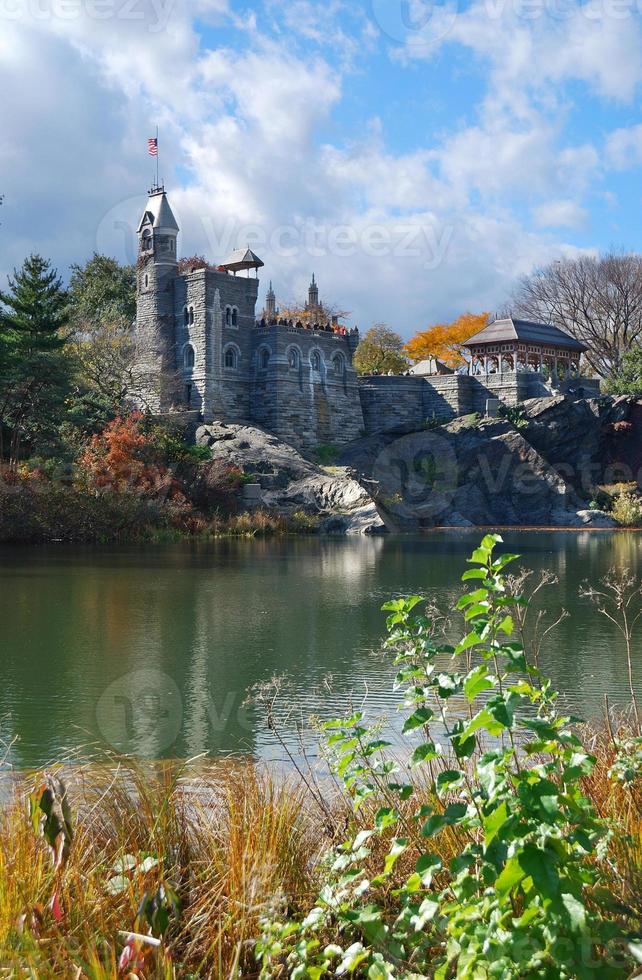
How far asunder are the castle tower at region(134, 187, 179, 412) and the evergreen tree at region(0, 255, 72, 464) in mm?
7803

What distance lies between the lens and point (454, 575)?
1880 centimetres

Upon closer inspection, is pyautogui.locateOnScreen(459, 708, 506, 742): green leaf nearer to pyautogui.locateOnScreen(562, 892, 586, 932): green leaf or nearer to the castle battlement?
pyautogui.locateOnScreen(562, 892, 586, 932): green leaf

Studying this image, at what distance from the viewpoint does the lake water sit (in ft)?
25.5

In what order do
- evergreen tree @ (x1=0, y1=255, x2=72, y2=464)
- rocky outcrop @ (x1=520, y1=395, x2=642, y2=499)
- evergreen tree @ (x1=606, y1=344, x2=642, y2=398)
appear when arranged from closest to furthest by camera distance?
evergreen tree @ (x1=0, y1=255, x2=72, y2=464) < rocky outcrop @ (x1=520, y1=395, x2=642, y2=499) < evergreen tree @ (x1=606, y1=344, x2=642, y2=398)

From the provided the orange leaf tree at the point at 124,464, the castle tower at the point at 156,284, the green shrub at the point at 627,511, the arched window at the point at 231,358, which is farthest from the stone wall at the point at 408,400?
the orange leaf tree at the point at 124,464

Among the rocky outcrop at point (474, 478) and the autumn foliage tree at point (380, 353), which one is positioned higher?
the autumn foliage tree at point (380, 353)

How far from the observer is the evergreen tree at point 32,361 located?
92.9ft

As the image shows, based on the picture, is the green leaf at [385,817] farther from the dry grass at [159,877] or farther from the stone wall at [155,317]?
the stone wall at [155,317]

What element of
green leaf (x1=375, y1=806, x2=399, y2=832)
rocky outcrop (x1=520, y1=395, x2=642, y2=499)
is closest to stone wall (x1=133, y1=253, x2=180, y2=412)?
rocky outcrop (x1=520, y1=395, x2=642, y2=499)

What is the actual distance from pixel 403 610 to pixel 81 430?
30252mm

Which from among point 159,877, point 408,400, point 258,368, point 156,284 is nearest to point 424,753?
point 159,877

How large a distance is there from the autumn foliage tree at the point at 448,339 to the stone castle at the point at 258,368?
14156mm

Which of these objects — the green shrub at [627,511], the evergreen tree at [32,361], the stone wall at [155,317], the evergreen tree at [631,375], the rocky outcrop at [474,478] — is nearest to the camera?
the evergreen tree at [32,361]

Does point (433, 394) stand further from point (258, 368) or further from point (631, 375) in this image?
point (631, 375)
